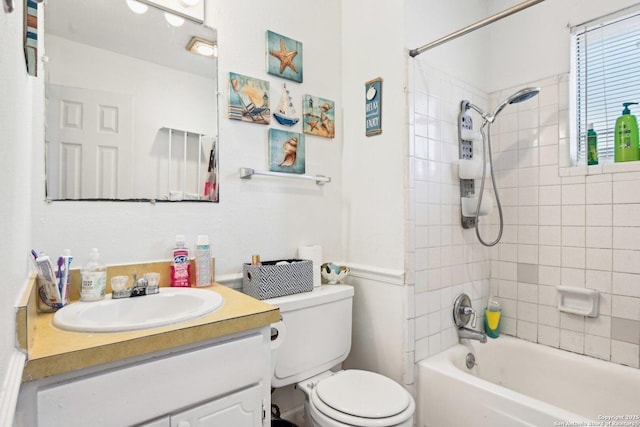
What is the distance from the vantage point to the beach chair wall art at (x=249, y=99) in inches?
59.3

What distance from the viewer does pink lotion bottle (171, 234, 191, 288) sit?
1300 mm

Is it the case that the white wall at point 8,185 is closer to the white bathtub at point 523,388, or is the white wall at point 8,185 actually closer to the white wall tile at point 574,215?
the white bathtub at point 523,388

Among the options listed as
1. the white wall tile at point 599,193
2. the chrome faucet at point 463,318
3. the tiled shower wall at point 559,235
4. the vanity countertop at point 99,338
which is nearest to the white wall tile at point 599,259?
the tiled shower wall at point 559,235

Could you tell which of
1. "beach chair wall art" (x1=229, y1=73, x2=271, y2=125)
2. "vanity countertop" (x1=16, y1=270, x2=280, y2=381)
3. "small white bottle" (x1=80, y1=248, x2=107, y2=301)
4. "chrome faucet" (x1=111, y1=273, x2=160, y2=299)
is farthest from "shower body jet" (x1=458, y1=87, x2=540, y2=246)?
"small white bottle" (x1=80, y1=248, x2=107, y2=301)

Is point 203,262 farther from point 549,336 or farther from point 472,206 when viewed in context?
point 549,336

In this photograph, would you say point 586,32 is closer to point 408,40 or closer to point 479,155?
point 479,155

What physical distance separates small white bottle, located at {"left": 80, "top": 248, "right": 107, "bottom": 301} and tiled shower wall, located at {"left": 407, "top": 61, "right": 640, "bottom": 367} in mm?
1211

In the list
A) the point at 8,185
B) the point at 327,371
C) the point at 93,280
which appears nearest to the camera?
the point at 8,185

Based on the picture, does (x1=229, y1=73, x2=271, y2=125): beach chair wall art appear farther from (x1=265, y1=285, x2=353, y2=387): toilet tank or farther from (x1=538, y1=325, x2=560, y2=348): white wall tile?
(x1=538, y1=325, x2=560, y2=348): white wall tile

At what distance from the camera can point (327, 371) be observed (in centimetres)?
155

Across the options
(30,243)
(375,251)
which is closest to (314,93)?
(375,251)

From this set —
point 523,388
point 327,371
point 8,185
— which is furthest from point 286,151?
point 523,388

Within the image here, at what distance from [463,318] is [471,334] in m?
0.09

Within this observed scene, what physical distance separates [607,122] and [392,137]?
1.10m
